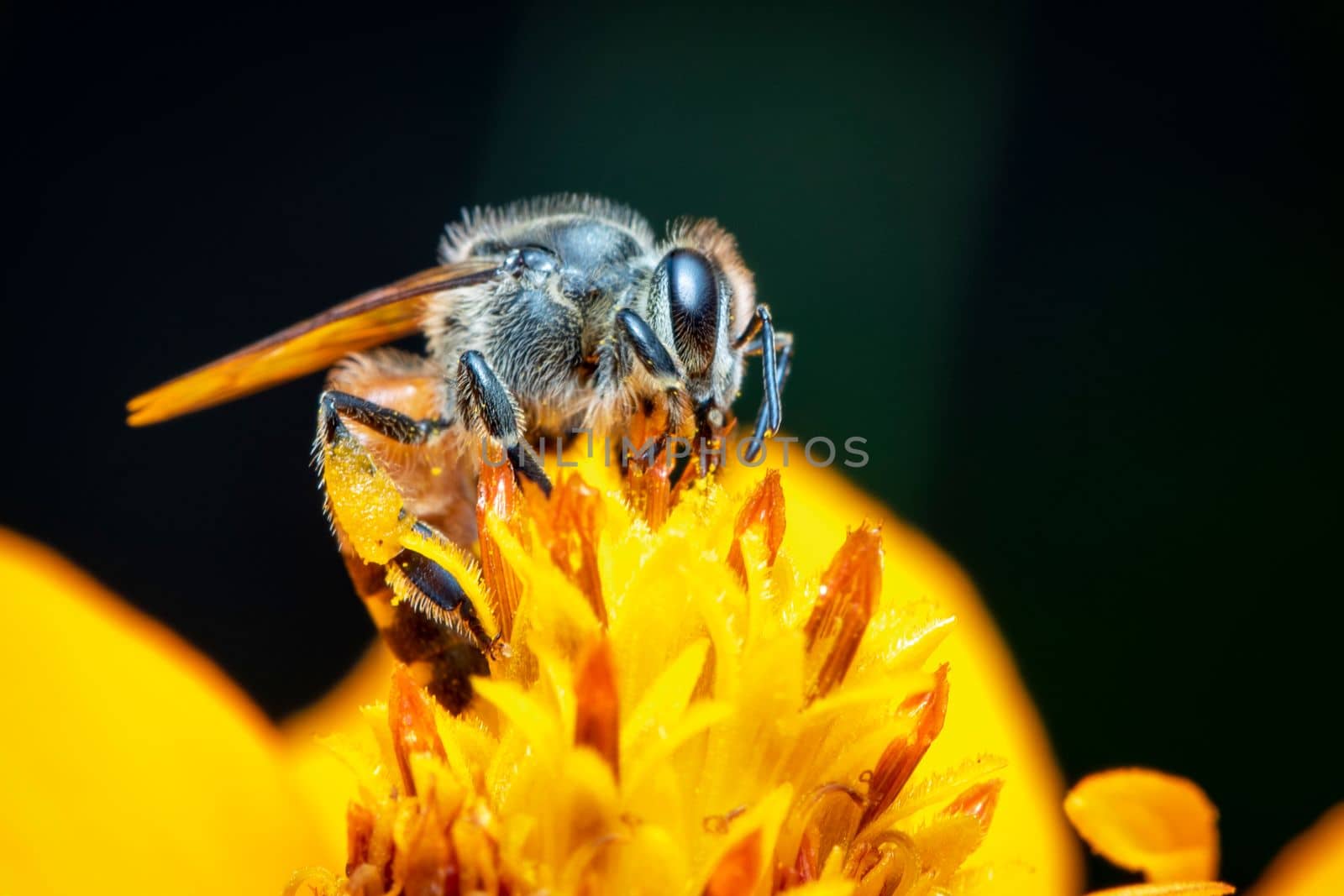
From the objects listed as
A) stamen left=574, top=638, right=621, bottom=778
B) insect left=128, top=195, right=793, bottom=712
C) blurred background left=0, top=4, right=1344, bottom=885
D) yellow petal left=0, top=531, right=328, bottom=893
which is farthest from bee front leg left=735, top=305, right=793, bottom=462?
blurred background left=0, top=4, right=1344, bottom=885

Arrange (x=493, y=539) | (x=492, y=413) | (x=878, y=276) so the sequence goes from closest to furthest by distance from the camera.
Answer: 1. (x=493, y=539)
2. (x=492, y=413)
3. (x=878, y=276)

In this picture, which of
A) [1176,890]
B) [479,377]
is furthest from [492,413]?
[1176,890]

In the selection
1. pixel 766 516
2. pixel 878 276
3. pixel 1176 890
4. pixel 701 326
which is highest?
pixel 878 276

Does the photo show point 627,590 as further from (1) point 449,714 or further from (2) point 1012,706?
(2) point 1012,706

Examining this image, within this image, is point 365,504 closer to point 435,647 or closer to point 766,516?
point 435,647

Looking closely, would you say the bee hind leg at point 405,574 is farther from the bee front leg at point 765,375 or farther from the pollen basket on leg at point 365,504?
the bee front leg at point 765,375

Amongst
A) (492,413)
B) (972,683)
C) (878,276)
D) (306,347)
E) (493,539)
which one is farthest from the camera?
(878,276)

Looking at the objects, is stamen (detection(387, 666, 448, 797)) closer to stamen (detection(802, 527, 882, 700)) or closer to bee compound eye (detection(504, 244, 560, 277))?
stamen (detection(802, 527, 882, 700))
